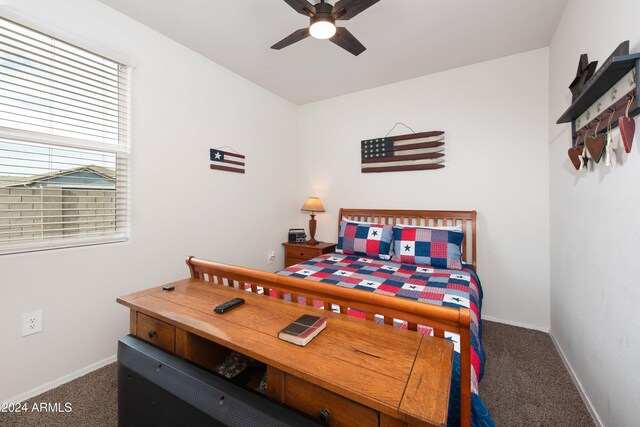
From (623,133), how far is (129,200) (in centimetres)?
299

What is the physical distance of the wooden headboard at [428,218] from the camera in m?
2.81

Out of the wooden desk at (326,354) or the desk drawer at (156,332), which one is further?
the desk drawer at (156,332)

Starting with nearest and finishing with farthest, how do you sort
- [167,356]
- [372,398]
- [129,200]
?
[372,398]
[167,356]
[129,200]

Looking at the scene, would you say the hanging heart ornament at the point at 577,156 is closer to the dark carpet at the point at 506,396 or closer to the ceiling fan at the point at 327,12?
the dark carpet at the point at 506,396

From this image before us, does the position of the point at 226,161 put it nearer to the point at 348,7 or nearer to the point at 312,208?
the point at 312,208

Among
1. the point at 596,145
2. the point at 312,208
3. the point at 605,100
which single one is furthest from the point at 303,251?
the point at 605,100

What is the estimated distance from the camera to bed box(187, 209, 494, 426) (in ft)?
3.11

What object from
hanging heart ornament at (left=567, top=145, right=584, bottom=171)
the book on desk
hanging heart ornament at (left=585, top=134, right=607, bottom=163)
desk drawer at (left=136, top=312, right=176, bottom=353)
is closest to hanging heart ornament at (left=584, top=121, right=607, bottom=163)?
hanging heart ornament at (left=585, top=134, right=607, bottom=163)

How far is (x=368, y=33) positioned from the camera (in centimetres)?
229

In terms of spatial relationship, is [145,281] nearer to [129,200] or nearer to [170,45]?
[129,200]

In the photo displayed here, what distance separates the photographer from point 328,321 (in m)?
1.16

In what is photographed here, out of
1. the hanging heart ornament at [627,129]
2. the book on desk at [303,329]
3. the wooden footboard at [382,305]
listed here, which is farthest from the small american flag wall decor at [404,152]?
A: the book on desk at [303,329]

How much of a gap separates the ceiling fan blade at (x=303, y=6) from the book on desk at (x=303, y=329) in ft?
5.60

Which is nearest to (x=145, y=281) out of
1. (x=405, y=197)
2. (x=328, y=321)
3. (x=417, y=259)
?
(x=328, y=321)
